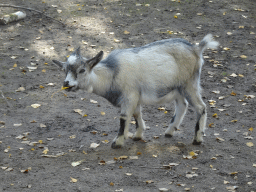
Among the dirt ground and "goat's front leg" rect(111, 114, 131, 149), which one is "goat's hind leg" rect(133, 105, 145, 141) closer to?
the dirt ground

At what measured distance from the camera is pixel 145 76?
5.84 metres

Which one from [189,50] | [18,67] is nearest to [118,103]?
[189,50]

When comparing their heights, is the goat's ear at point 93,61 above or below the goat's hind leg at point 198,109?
above

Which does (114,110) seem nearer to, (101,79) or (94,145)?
(94,145)

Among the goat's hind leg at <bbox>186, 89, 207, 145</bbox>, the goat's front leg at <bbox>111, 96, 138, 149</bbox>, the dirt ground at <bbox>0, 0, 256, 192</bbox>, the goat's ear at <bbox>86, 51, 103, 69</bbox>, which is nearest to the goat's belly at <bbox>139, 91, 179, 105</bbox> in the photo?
the goat's front leg at <bbox>111, 96, 138, 149</bbox>

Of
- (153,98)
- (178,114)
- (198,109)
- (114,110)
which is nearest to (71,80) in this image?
(153,98)

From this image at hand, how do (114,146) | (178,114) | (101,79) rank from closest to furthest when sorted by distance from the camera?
(101,79)
(114,146)
(178,114)

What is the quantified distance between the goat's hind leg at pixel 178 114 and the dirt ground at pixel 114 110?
17cm

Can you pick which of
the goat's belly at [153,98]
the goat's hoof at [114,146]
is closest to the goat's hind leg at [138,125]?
the goat's belly at [153,98]

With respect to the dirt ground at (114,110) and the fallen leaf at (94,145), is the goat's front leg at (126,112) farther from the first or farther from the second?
the fallen leaf at (94,145)

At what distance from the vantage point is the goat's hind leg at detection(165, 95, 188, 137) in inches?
253

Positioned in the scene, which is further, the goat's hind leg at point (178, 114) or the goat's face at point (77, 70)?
the goat's hind leg at point (178, 114)

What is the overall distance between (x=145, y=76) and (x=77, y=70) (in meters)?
1.19

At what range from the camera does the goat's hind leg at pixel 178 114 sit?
6.43 meters
